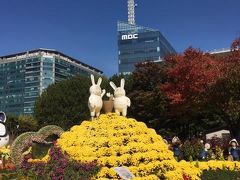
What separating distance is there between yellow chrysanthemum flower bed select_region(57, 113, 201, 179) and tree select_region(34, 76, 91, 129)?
1128 inches

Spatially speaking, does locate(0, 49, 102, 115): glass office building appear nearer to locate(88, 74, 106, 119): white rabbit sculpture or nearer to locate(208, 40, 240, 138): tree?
locate(208, 40, 240, 138): tree

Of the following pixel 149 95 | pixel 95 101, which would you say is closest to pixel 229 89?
pixel 149 95

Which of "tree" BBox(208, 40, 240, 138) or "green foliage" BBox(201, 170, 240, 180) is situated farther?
"tree" BBox(208, 40, 240, 138)

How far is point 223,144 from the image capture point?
23.1 meters

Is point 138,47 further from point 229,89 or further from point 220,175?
point 220,175

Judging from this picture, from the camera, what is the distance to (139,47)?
555ft

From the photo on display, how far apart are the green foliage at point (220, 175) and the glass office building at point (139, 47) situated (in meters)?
143

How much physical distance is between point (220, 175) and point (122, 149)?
4138 mm

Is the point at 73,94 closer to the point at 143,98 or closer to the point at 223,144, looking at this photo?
the point at 143,98

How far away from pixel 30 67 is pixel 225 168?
4581 inches

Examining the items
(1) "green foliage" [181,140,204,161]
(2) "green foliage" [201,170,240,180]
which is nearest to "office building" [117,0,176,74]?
(1) "green foliage" [181,140,204,161]

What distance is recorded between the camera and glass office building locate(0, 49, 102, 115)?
124688 millimetres

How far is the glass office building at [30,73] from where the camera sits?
12469cm

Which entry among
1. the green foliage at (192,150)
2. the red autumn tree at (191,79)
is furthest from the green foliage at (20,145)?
the red autumn tree at (191,79)
